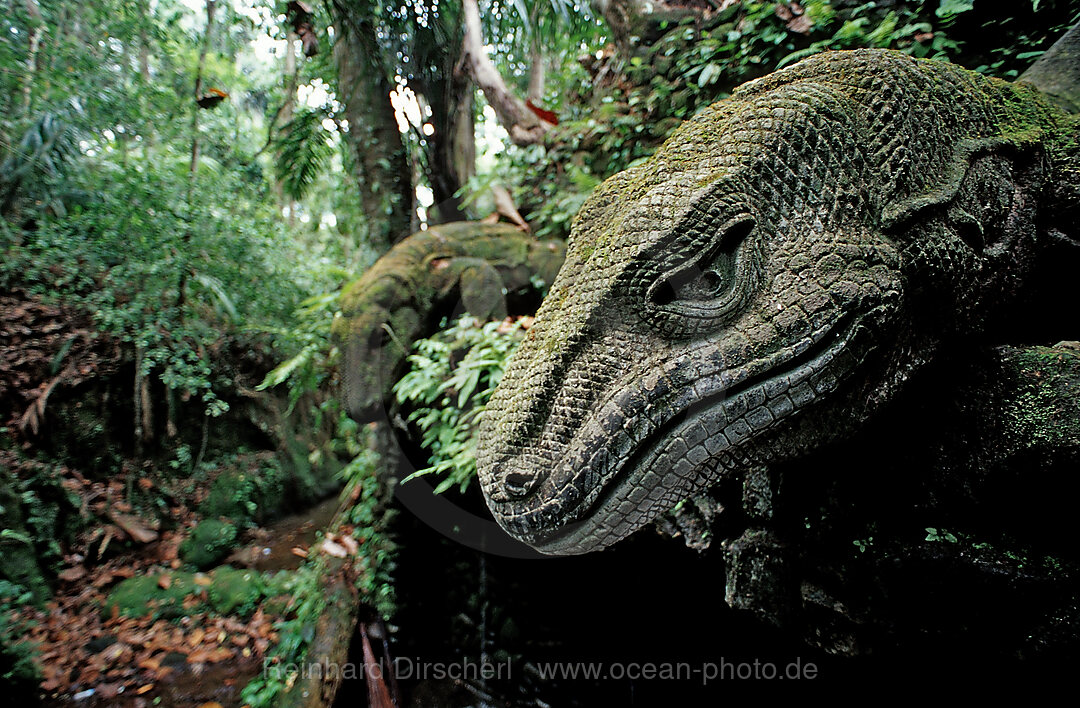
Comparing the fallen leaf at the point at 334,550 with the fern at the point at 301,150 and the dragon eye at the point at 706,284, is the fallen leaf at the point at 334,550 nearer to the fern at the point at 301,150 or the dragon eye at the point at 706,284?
the fern at the point at 301,150

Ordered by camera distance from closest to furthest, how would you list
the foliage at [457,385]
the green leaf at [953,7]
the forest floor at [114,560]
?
the green leaf at [953,7] → the foliage at [457,385] → the forest floor at [114,560]

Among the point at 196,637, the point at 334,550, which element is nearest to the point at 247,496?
the point at 196,637

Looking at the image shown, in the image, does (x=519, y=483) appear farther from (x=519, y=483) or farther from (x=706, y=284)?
(x=706, y=284)

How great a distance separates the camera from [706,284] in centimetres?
148

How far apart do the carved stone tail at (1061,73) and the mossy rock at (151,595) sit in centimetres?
771

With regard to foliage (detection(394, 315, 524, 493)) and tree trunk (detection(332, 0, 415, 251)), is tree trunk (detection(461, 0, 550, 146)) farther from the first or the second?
foliage (detection(394, 315, 524, 493))

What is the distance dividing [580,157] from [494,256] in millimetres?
1221

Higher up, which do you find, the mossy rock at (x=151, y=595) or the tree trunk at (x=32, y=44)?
the tree trunk at (x=32, y=44)

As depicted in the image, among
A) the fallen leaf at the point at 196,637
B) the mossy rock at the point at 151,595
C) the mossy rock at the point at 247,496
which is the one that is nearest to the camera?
the fallen leaf at the point at 196,637

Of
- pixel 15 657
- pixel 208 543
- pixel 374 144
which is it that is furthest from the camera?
pixel 208 543

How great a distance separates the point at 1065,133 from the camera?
2148 mm

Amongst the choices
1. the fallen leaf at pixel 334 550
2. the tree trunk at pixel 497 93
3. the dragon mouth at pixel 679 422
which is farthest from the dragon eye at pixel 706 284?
the tree trunk at pixel 497 93

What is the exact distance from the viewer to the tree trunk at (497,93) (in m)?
5.07

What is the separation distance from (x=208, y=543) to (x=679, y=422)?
709 centimetres
